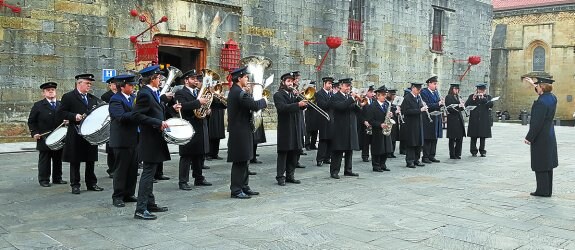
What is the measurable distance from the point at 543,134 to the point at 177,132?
17.9 feet

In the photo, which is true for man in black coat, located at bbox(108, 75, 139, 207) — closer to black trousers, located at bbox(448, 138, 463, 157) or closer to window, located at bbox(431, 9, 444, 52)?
black trousers, located at bbox(448, 138, 463, 157)

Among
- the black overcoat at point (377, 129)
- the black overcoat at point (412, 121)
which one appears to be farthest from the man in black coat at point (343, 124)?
the black overcoat at point (412, 121)

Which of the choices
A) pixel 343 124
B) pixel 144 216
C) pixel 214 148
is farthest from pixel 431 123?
pixel 144 216

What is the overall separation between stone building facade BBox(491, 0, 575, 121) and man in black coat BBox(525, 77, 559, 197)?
3235 cm

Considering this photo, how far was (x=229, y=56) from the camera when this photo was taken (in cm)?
1680

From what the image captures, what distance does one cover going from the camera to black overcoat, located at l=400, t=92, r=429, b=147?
1122 centimetres

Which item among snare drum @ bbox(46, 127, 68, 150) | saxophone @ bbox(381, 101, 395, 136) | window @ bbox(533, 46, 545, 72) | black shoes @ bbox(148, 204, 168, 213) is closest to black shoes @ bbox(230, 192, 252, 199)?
black shoes @ bbox(148, 204, 168, 213)

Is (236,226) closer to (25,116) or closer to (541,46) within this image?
(25,116)

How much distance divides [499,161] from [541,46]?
30.7 metres

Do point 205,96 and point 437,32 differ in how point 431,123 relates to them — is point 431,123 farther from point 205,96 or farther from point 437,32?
point 437,32

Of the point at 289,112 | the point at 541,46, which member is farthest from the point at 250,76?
the point at 541,46

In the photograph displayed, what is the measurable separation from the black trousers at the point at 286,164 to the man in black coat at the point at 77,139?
9.09 ft

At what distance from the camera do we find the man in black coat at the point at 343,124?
955cm

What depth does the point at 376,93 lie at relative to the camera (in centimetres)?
1158
